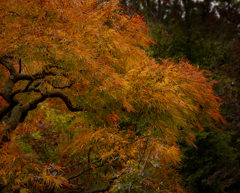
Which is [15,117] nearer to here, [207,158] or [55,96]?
[55,96]

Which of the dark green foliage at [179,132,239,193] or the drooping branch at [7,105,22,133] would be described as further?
the dark green foliage at [179,132,239,193]

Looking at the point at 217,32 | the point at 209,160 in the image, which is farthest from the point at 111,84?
the point at 217,32

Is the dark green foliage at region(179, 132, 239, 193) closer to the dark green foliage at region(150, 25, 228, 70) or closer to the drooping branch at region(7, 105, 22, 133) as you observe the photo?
the dark green foliage at region(150, 25, 228, 70)

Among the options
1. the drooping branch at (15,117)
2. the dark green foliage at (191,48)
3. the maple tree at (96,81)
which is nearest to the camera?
the maple tree at (96,81)

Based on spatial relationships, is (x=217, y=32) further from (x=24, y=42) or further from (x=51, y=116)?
(x=24, y=42)

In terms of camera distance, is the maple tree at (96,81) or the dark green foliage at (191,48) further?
the dark green foliage at (191,48)

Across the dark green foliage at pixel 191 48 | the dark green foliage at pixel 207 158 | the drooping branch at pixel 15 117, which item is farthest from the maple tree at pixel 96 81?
the dark green foliage at pixel 191 48

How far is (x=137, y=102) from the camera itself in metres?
3.62

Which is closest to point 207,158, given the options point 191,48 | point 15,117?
point 191,48

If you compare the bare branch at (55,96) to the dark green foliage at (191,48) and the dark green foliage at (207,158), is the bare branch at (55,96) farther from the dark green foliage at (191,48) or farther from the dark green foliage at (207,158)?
the dark green foliage at (191,48)

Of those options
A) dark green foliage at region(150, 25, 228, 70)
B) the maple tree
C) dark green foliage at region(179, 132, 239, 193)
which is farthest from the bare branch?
dark green foliage at region(150, 25, 228, 70)

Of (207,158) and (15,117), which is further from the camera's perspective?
(207,158)

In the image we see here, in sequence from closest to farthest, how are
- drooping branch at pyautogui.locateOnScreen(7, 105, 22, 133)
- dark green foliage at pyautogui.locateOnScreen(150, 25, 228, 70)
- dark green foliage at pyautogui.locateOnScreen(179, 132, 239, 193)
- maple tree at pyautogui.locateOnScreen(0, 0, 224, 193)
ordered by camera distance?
1. maple tree at pyautogui.locateOnScreen(0, 0, 224, 193)
2. drooping branch at pyautogui.locateOnScreen(7, 105, 22, 133)
3. dark green foliage at pyautogui.locateOnScreen(179, 132, 239, 193)
4. dark green foliage at pyautogui.locateOnScreen(150, 25, 228, 70)

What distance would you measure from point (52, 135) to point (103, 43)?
5621mm
